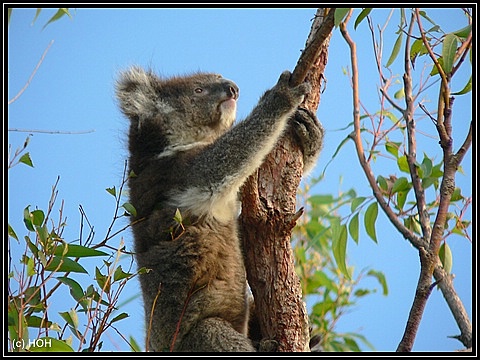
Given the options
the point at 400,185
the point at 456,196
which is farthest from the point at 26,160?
the point at 456,196

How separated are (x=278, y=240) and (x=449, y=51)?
1156mm

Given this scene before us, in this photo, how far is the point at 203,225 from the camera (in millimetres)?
3707

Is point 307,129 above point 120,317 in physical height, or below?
above

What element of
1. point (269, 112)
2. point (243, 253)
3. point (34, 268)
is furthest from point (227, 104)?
point (34, 268)

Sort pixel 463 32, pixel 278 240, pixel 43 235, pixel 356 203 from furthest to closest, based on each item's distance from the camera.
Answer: pixel 356 203
pixel 278 240
pixel 463 32
pixel 43 235

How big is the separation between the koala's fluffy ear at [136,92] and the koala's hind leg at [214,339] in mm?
1460

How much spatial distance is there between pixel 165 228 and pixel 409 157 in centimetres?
135

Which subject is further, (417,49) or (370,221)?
(370,221)

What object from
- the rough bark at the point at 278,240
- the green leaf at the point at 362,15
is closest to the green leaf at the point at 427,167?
the rough bark at the point at 278,240

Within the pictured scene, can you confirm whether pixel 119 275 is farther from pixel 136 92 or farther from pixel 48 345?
pixel 136 92

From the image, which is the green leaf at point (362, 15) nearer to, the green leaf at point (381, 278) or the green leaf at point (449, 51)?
the green leaf at point (449, 51)
